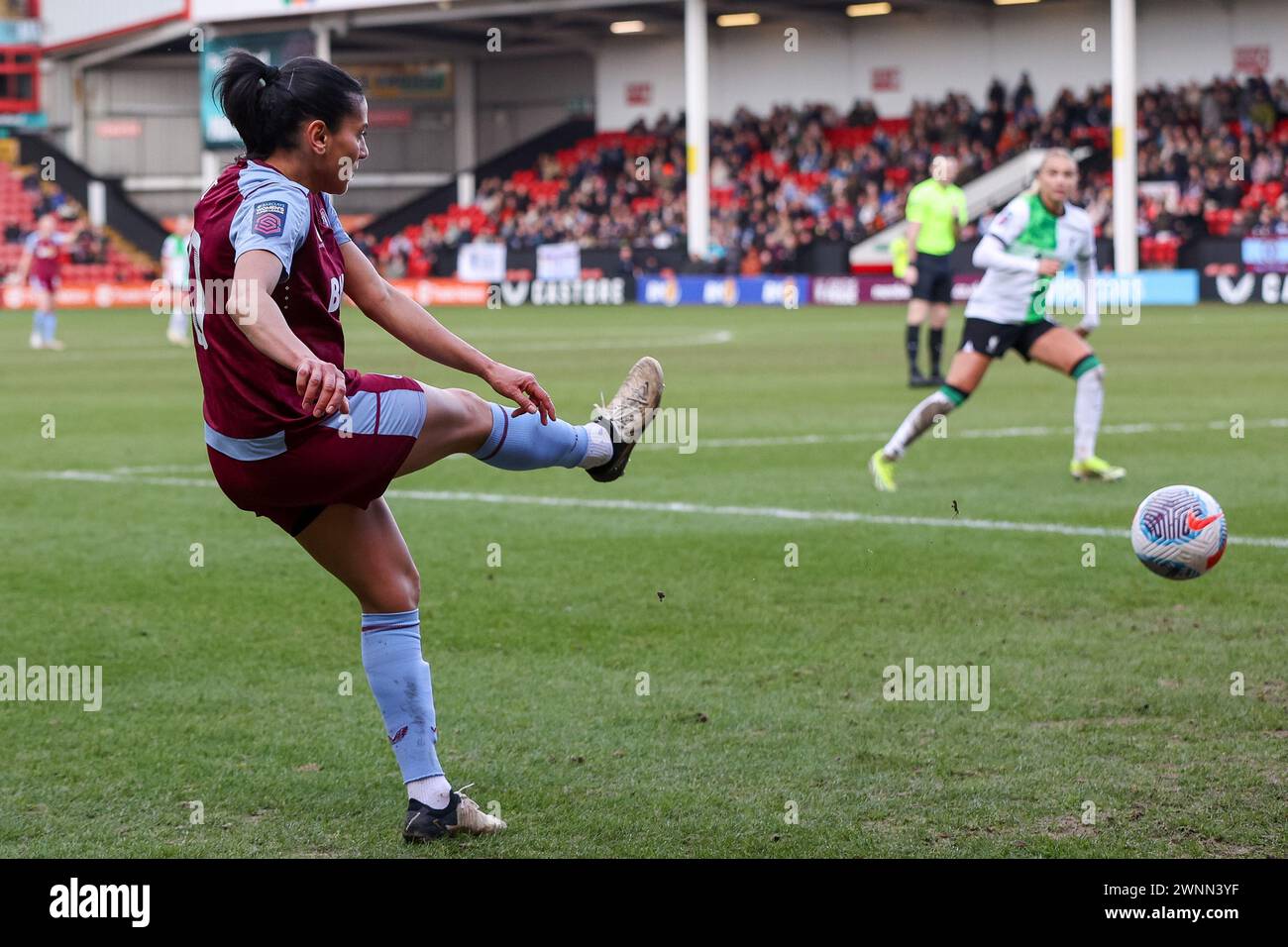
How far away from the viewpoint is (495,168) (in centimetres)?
5669

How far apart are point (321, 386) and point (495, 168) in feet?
176

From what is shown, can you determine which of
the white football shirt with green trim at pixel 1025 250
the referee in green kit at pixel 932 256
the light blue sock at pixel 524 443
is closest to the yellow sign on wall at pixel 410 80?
the referee in green kit at pixel 932 256

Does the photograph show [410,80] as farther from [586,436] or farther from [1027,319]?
[586,436]

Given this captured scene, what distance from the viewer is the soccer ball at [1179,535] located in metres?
6.55

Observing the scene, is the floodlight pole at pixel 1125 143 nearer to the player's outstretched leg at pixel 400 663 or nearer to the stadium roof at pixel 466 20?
the stadium roof at pixel 466 20

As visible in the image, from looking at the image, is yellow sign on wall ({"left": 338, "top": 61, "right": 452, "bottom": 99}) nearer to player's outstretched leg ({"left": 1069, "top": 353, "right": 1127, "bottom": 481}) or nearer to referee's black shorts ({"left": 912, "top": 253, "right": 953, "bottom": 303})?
referee's black shorts ({"left": 912, "top": 253, "right": 953, "bottom": 303})

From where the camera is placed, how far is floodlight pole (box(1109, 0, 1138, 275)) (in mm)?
39531

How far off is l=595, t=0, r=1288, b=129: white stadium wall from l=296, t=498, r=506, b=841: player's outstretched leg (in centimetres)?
4375

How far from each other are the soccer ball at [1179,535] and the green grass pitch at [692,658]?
318mm

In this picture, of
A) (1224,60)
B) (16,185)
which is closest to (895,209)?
(1224,60)

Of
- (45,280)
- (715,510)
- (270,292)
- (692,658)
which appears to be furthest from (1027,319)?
(45,280)

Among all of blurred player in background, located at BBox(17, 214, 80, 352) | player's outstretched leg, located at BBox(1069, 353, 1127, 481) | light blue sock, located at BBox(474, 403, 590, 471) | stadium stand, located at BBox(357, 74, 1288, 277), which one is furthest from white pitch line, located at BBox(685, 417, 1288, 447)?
stadium stand, located at BBox(357, 74, 1288, 277)
